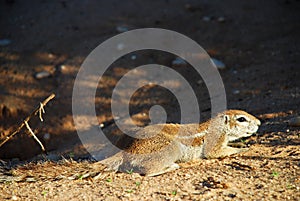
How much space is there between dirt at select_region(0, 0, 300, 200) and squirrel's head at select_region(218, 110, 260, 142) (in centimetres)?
18

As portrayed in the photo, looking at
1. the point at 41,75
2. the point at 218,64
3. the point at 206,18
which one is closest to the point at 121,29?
the point at 206,18

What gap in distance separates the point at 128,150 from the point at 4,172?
4.62ft

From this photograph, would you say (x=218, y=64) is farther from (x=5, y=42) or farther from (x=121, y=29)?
(x=5, y=42)

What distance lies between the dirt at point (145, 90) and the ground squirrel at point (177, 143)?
132 mm

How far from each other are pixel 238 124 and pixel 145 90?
3045 mm

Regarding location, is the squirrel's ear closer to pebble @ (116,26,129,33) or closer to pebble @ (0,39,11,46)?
pebble @ (116,26,129,33)

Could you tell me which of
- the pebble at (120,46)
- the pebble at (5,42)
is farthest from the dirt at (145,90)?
the pebble at (120,46)

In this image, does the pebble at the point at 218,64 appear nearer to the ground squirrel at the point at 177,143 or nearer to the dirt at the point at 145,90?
the dirt at the point at 145,90

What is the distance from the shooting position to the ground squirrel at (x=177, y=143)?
4977 millimetres

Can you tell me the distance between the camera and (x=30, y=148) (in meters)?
7.70

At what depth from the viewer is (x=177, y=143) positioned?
17.0 feet

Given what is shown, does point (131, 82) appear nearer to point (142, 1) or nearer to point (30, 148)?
point (30, 148)

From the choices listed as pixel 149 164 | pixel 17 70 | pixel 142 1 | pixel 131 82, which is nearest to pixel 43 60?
pixel 17 70

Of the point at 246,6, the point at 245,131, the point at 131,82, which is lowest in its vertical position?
the point at 245,131
